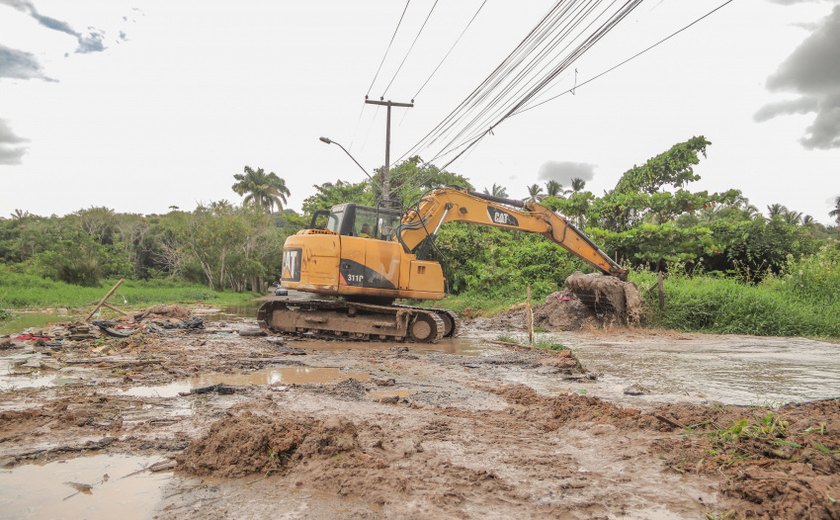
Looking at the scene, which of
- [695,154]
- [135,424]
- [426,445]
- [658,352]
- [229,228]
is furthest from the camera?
[229,228]

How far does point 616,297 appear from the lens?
14.2 metres

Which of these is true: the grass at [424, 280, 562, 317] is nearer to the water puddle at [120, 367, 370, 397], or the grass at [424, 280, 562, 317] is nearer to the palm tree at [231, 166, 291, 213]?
the water puddle at [120, 367, 370, 397]

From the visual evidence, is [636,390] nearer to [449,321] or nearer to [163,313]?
[449,321]

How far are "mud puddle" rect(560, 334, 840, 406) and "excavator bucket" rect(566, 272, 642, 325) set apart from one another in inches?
53.9

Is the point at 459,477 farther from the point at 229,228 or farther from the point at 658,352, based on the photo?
the point at 229,228

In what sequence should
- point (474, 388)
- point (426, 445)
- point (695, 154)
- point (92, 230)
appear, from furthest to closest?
point (92, 230)
point (695, 154)
point (474, 388)
point (426, 445)

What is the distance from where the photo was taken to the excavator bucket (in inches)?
555

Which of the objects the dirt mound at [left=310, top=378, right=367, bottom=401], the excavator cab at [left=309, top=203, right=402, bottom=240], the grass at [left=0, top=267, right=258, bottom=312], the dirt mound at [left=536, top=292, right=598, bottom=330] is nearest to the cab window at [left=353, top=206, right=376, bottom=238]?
the excavator cab at [left=309, top=203, right=402, bottom=240]

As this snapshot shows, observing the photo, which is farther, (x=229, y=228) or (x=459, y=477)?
(x=229, y=228)

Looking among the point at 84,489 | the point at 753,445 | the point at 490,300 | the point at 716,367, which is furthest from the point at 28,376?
the point at 490,300

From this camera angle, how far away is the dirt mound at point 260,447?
3504mm

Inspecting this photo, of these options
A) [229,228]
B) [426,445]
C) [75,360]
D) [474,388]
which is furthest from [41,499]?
[229,228]

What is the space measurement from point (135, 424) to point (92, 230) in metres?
48.8

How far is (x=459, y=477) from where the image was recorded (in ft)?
11.0
